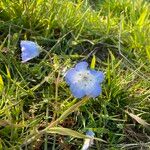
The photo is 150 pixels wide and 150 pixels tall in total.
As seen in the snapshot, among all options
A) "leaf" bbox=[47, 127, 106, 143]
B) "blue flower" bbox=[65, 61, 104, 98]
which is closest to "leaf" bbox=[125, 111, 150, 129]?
"blue flower" bbox=[65, 61, 104, 98]

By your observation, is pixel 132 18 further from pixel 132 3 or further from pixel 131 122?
pixel 131 122

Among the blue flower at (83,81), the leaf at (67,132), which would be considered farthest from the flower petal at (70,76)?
the leaf at (67,132)

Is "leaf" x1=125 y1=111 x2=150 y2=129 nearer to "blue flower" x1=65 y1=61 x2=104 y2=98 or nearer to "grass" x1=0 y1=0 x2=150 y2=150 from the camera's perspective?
"grass" x1=0 y1=0 x2=150 y2=150

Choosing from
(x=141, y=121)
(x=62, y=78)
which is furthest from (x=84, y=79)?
(x=141, y=121)

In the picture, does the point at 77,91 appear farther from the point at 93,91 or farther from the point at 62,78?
the point at 62,78

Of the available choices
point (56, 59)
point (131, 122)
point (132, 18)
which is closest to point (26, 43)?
point (56, 59)

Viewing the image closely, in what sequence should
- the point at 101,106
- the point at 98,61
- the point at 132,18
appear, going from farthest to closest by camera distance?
1. the point at 132,18
2. the point at 98,61
3. the point at 101,106

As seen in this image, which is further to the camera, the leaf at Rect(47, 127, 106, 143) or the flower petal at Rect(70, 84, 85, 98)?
the flower petal at Rect(70, 84, 85, 98)
